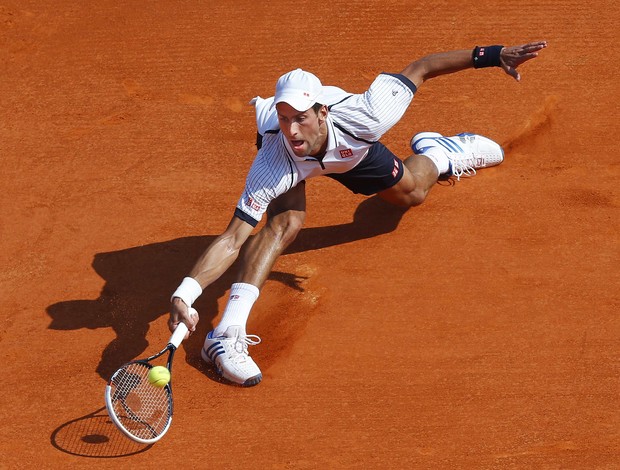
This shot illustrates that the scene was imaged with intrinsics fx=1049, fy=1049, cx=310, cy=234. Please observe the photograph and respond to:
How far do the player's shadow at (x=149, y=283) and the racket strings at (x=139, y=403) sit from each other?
591mm

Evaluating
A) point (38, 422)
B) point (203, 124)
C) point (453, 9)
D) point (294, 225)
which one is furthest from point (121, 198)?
point (453, 9)

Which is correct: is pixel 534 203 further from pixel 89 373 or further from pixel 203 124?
pixel 89 373

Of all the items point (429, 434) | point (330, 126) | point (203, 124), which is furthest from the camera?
point (203, 124)

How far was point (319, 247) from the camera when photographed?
846 cm

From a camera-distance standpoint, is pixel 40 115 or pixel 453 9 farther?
pixel 453 9

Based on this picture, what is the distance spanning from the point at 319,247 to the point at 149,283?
4.54 ft

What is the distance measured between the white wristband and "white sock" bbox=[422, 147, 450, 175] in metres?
2.66

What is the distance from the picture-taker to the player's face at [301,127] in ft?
23.0

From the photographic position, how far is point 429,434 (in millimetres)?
6816

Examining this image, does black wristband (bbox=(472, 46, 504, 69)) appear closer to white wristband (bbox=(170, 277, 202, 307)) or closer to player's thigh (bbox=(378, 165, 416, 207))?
player's thigh (bbox=(378, 165, 416, 207))

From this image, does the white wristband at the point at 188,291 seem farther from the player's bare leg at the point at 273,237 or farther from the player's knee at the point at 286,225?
the player's knee at the point at 286,225

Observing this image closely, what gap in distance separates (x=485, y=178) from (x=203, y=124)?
2600 millimetres

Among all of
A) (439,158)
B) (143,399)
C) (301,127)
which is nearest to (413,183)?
(439,158)

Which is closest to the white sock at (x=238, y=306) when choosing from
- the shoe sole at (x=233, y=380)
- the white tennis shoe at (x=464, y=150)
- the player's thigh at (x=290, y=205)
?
the shoe sole at (x=233, y=380)
